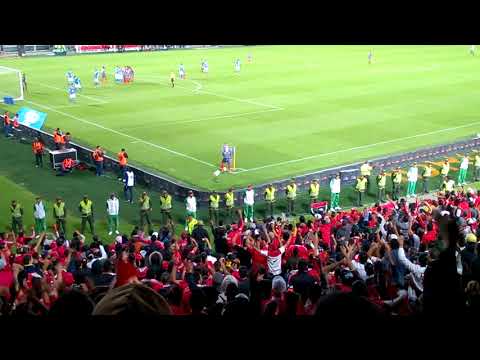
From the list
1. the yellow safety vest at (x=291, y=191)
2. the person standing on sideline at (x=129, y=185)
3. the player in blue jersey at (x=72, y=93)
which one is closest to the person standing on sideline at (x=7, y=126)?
the player in blue jersey at (x=72, y=93)

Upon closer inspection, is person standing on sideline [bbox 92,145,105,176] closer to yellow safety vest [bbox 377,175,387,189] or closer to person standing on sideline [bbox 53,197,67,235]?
person standing on sideline [bbox 53,197,67,235]

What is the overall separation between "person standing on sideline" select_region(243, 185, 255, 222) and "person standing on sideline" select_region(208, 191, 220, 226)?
819 millimetres

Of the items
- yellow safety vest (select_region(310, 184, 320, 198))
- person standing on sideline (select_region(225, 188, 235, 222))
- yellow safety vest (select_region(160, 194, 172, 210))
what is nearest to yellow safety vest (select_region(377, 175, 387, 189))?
yellow safety vest (select_region(310, 184, 320, 198))

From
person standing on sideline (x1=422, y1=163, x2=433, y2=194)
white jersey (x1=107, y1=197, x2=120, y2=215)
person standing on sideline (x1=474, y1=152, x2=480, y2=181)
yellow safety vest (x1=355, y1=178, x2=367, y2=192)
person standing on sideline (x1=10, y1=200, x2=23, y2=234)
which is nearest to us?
person standing on sideline (x1=10, y1=200, x2=23, y2=234)

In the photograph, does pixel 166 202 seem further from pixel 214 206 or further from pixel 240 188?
pixel 240 188

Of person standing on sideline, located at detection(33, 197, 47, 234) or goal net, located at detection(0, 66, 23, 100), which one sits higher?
goal net, located at detection(0, 66, 23, 100)

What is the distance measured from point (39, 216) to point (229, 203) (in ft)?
16.6

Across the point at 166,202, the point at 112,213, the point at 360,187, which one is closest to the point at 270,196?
the point at 360,187

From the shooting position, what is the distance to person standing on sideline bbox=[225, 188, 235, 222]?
18.8 metres

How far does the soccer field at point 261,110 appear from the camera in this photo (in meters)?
25.7

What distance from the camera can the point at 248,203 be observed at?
19172mm

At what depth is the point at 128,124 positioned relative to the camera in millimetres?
31203
